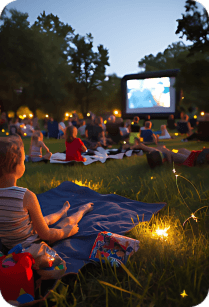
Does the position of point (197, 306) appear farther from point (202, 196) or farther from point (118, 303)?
point (202, 196)

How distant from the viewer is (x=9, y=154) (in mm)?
1556

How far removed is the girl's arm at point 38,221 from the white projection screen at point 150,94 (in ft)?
43.4

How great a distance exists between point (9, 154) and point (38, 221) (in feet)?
1.74

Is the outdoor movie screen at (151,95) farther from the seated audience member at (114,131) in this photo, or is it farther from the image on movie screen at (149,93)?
the seated audience member at (114,131)

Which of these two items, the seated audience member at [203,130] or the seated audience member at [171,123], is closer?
the seated audience member at [203,130]

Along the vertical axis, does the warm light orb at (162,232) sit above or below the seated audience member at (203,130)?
below

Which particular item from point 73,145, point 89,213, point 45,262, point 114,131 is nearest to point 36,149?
point 73,145

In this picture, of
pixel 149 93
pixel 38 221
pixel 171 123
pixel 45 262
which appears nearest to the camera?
pixel 45 262

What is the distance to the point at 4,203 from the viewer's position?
1614 millimetres

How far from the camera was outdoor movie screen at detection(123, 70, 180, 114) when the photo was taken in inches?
571

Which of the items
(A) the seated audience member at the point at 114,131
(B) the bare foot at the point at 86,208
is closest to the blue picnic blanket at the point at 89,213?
(B) the bare foot at the point at 86,208

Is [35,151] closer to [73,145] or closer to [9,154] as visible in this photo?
[73,145]

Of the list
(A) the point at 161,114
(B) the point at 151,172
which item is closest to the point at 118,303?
(B) the point at 151,172

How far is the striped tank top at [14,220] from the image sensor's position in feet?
5.27
